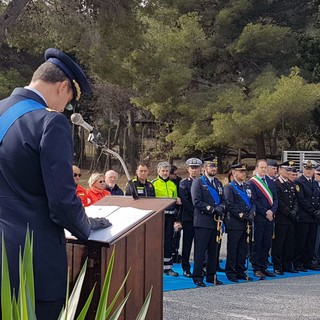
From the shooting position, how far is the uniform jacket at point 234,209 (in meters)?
6.97

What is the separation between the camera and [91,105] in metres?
28.7

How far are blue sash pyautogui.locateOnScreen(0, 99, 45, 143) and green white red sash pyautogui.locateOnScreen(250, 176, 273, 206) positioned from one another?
5585mm

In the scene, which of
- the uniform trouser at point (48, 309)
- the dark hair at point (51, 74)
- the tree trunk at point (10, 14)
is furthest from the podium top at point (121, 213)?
the tree trunk at point (10, 14)

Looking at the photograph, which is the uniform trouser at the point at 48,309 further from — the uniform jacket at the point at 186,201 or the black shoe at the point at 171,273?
the uniform jacket at the point at 186,201

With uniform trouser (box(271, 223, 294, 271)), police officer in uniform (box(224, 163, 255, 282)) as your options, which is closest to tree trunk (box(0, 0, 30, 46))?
police officer in uniform (box(224, 163, 255, 282))

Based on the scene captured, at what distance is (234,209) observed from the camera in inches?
274

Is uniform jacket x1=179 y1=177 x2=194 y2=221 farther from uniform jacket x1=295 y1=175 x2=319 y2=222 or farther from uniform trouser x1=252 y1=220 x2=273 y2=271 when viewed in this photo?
uniform jacket x1=295 y1=175 x2=319 y2=222

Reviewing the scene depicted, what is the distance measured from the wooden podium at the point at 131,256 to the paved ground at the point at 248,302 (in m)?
2.32

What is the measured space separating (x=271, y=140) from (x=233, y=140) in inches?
361

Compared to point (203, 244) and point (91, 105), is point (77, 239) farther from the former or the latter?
point (91, 105)

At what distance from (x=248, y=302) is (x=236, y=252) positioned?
1.50 metres

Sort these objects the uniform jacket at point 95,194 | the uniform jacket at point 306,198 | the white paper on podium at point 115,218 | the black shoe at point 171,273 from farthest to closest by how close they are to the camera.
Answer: the uniform jacket at point 306,198, the black shoe at point 171,273, the uniform jacket at point 95,194, the white paper on podium at point 115,218

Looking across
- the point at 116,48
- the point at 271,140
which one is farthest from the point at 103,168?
the point at 116,48

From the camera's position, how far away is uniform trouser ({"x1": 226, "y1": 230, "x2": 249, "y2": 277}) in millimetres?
7098
